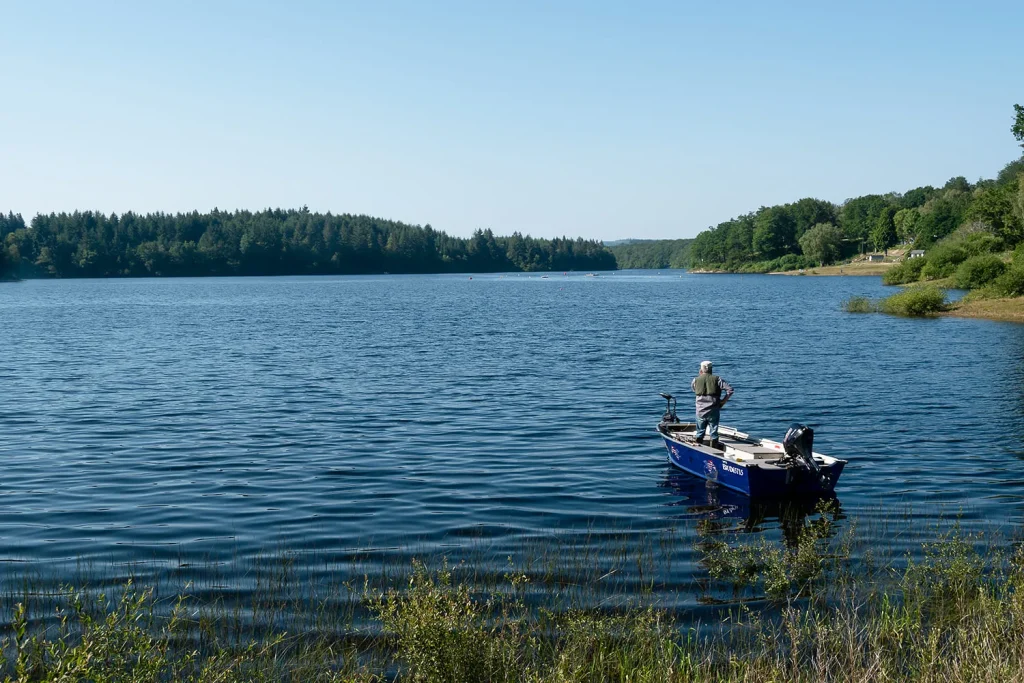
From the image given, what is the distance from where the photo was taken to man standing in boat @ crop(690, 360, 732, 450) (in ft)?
75.1

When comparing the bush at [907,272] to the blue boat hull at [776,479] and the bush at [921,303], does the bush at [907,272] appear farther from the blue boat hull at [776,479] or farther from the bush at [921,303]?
the blue boat hull at [776,479]

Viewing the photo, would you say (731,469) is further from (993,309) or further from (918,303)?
(918,303)

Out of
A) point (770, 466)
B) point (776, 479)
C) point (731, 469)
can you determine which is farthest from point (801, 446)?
point (731, 469)

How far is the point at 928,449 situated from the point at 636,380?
632 inches

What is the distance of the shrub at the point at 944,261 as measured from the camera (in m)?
101

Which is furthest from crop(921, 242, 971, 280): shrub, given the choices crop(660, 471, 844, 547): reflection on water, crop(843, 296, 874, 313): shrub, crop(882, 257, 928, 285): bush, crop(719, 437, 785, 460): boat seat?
crop(660, 471, 844, 547): reflection on water

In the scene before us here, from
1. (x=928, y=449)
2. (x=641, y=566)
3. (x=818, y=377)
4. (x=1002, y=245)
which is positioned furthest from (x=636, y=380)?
(x=1002, y=245)

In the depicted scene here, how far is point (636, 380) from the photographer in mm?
40719

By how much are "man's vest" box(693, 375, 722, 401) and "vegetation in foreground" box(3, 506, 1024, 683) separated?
7.09 meters

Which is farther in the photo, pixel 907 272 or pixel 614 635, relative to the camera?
pixel 907 272

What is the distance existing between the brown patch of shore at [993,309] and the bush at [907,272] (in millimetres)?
36806

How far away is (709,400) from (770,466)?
306cm

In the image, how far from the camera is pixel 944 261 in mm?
102875

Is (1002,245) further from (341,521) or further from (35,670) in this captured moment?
(35,670)
